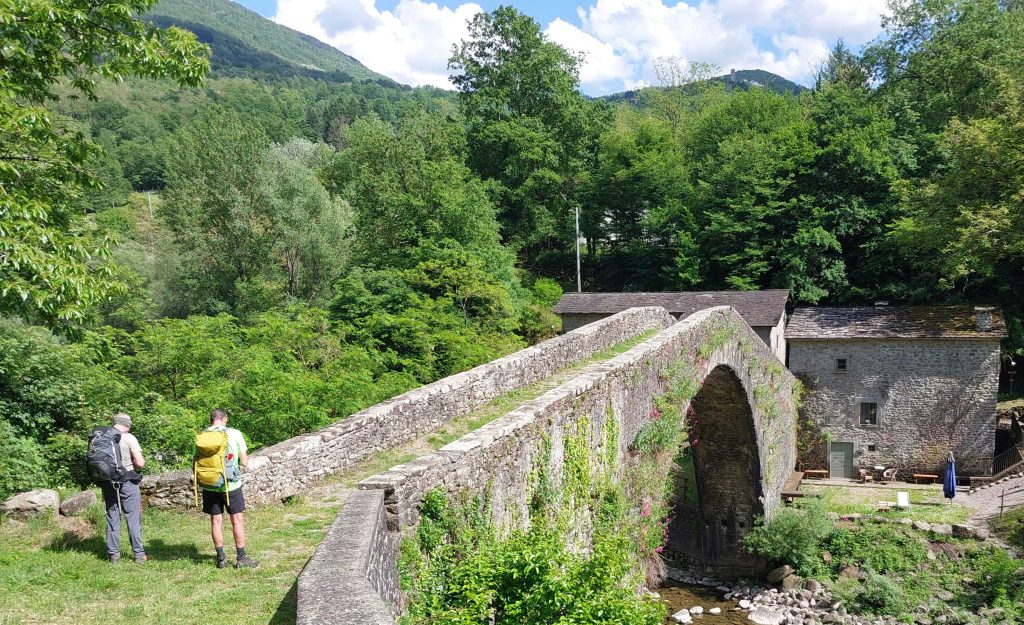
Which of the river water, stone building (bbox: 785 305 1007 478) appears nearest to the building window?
stone building (bbox: 785 305 1007 478)

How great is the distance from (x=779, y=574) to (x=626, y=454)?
13.0m

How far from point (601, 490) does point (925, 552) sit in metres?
15.2

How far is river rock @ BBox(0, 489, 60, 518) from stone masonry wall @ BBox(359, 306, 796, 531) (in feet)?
14.0

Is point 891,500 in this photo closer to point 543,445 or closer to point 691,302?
Result: point 691,302

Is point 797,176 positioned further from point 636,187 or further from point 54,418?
point 54,418

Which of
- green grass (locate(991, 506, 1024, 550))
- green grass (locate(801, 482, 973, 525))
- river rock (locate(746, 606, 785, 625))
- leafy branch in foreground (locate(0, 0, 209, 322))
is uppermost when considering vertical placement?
leafy branch in foreground (locate(0, 0, 209, 322))

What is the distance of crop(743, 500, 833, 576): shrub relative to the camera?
20188mm

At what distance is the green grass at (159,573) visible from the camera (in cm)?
511

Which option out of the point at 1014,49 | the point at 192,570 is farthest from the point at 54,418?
the point at 1014,49

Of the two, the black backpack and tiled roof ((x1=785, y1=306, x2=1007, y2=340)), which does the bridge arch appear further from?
the black backpack

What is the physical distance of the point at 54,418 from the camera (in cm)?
1391

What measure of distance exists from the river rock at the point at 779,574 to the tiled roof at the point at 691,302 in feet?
30.9

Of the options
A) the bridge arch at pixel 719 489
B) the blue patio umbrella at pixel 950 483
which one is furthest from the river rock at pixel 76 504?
the blue patio umbrella at pixel 950 483

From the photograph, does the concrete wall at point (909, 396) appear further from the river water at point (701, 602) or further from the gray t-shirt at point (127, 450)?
the gray t-shirt at point (127, 450)
